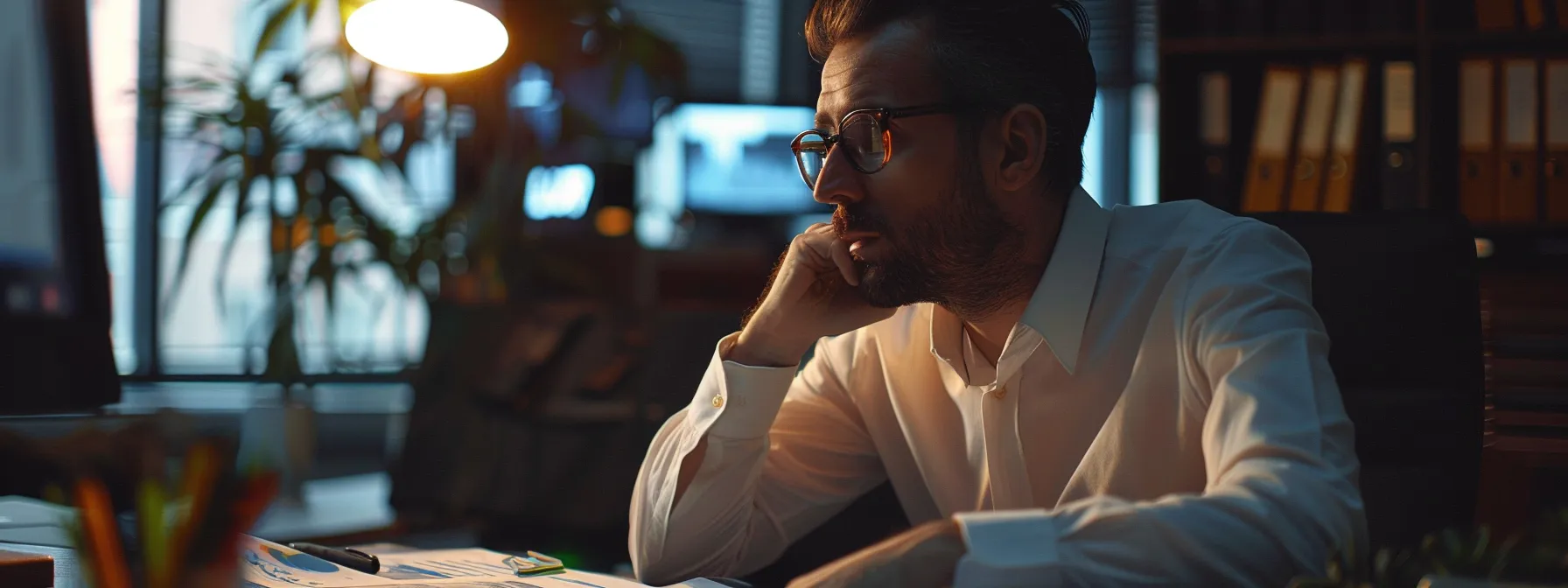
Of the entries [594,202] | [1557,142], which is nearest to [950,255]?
[1557,142]

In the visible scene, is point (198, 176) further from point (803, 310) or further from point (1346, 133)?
point (1346, 133)

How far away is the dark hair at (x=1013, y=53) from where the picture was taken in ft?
3.62

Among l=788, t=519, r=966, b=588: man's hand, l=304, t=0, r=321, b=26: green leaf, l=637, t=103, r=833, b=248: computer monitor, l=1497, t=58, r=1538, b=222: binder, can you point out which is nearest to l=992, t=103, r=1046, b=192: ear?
l=788, t=519, r=966, b=588: man's hand

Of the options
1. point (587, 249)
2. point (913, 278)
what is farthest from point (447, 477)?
point (913, 278)

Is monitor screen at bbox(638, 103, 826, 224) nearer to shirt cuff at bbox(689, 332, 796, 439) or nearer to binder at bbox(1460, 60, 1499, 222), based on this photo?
binder at bbox(1460, 60, 1499, 222)

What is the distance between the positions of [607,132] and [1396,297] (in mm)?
3302

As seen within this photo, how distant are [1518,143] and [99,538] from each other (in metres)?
2.50

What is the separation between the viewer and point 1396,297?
107cm

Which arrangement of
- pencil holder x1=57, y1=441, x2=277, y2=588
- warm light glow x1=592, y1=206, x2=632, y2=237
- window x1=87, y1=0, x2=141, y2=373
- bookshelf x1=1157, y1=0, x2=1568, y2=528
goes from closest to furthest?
1. pencil holder x1=57, y1=441, x2=277, y2=588
2. bookshelf x1=1157, y1=0, x2=1568, y2=528
3. warm light glow x1=592, y1=206, x2=632, y2=237
4. window x1=87, y1=0, x2=141, y2=373

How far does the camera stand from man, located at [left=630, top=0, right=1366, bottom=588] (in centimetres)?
101

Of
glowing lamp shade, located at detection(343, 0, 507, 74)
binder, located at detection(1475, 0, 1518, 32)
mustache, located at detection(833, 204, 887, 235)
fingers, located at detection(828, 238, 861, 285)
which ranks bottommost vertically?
fingers, located at detection(828, 238, 861, 285)

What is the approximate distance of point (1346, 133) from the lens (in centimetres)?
232

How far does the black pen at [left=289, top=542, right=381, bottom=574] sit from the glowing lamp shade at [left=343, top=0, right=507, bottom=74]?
2.88 ft

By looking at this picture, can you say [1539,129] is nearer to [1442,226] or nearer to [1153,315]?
[1442,226]
